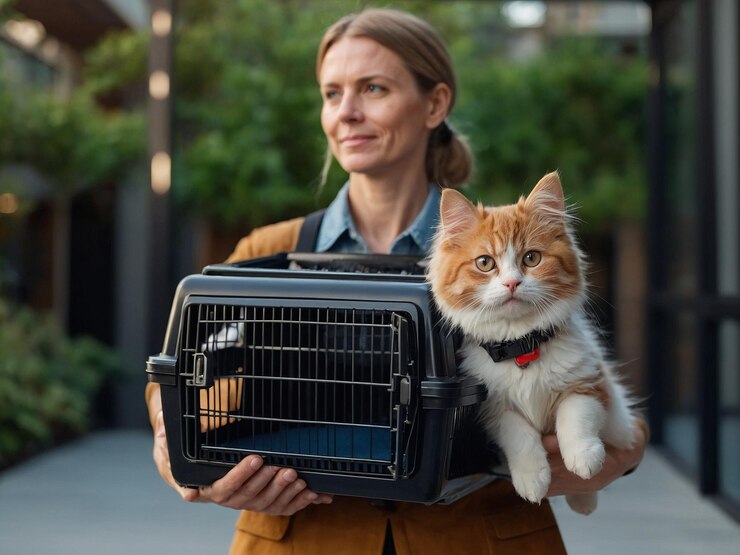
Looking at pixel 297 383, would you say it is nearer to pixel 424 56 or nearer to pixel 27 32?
pixel 424 56

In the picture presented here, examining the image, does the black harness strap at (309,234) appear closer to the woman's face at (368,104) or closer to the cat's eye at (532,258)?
the woman's face at (368,104)

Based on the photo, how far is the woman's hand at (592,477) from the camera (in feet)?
5.25

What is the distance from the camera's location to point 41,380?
24.2 feet

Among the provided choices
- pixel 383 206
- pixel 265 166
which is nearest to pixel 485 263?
pixel 383 206

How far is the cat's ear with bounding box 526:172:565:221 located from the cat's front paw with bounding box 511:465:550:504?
16.8 inches

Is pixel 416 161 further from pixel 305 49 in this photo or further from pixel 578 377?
pixel 305 49

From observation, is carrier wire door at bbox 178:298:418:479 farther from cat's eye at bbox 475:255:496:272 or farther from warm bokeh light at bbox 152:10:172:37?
warm bokeh light at bbox 152:10:172:37

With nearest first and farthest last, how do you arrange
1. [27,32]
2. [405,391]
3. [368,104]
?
[405,391], [368,104], [27,32]

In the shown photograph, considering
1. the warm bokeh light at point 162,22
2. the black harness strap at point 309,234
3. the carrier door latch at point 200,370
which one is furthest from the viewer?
the warm bokeh light at point 162,22

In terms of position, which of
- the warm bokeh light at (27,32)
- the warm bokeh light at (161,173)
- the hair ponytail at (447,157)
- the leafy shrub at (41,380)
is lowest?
the leafy shrub at (41,380)

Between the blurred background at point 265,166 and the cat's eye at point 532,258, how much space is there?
3940 mm

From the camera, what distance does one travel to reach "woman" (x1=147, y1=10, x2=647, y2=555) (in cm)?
164

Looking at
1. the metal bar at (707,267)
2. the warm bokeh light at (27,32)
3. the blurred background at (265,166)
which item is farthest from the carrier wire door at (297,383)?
the warm bokeh light at (27,32)

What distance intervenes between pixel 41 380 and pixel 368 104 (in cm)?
622
